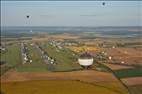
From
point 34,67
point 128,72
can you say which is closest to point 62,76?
point 128,72

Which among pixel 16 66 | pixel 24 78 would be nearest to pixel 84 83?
pixel 24 78

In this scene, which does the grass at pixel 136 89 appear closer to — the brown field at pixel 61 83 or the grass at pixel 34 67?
the brown field at pixel 61 83

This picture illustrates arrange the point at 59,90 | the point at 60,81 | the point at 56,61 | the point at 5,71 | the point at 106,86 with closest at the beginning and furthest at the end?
the point at 59,90 < the point at 106,86 < the point at 60,81 < the point at 5,71 < the point at 56,61

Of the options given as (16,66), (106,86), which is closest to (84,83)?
(106,86)

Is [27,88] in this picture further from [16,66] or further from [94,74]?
[16,66]

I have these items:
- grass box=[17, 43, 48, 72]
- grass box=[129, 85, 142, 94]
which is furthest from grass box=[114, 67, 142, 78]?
grass box=[17, 43, 48, 72]

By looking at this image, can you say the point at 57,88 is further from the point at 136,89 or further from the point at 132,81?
the point at 132,81

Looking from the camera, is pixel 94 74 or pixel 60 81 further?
pixel 94 74

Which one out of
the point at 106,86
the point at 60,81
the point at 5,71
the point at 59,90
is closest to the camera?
the point at 59,90
